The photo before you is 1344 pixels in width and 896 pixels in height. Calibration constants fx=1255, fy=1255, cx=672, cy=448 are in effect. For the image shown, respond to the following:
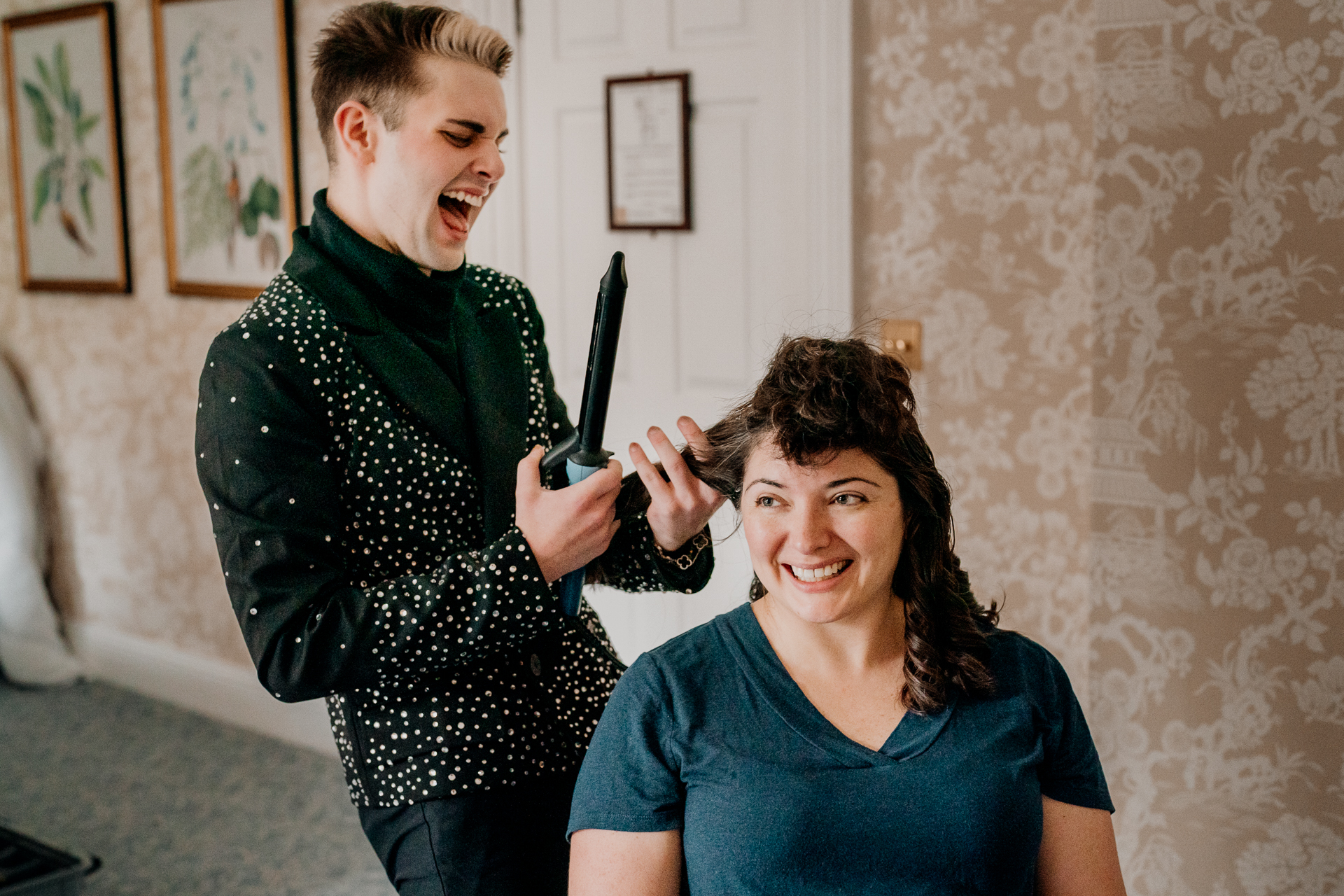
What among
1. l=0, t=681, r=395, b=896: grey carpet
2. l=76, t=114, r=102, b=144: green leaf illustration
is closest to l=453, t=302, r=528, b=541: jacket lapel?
l=0, t=681, r=395, b=896: grey carpet

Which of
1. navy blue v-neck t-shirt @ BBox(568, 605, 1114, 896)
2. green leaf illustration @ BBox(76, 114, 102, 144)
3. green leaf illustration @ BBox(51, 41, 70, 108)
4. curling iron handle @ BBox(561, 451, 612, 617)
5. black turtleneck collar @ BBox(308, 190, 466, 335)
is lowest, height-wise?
navy blue v-neck t-shirt @ BBox(568, 605, 1114, 896)

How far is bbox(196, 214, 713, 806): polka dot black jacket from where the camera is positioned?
4.09ft

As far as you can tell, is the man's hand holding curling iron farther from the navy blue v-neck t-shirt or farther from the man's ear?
the man's ear

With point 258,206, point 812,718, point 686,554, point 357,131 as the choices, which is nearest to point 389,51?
point 357,131

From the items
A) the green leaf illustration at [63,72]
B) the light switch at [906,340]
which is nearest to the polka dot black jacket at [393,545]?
the light switch at [906,340]

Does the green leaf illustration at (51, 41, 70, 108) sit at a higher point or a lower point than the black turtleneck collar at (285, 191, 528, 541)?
higher

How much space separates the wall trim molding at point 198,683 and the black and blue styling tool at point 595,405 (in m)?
2.29

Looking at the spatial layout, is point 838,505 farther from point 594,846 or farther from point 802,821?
point 594,846

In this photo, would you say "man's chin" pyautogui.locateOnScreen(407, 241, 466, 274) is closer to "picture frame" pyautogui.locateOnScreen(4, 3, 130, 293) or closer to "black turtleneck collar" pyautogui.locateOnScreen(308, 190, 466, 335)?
"black turtleneck collar" pyautogui.locateOnScreen(308, 190, 466, 335)

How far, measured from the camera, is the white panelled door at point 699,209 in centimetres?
248

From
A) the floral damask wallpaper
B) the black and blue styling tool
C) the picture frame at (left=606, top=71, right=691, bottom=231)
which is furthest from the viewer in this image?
the picture frame at (left=606, top=71, right=691, bottom=231)

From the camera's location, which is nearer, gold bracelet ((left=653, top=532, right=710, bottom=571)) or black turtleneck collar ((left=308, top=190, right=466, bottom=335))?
black turtleneck collar ((left=308, top=190, right=466, bottom=335))

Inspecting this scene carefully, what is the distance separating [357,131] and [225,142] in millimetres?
2349

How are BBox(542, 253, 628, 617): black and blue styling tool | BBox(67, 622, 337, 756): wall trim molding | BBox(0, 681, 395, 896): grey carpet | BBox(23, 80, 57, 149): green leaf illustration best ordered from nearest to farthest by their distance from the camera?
1. BBox(542, 253, 628, 617): black and blue styling tool
2. BBox(0, 681, 395, 896): grey carpet
3. BBox(67, 622, 337, 756): wall trim molding
4. BBox(23, 80, 57, 149): green leaf illustration
